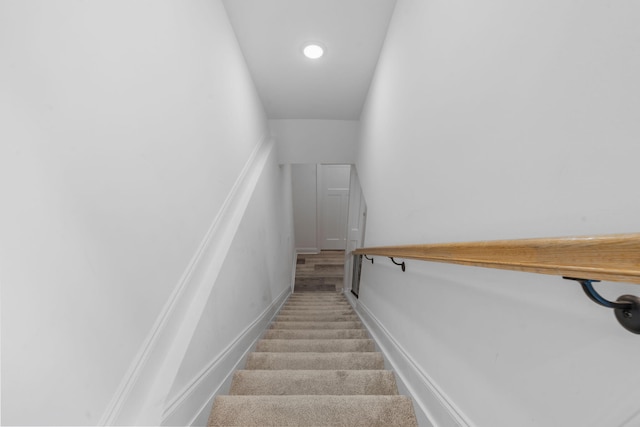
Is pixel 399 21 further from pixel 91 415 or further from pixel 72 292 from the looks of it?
pixel 91 415

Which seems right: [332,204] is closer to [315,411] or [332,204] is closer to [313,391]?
[313,391]

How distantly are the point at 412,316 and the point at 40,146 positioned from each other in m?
1.52

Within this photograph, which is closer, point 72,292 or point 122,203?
point 72,292

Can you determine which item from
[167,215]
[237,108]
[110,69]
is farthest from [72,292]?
[237,108]

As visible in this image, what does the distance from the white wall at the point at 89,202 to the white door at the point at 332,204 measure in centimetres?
541

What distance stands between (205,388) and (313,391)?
0.55 meters

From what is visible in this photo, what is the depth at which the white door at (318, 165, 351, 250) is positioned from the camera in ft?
21.7

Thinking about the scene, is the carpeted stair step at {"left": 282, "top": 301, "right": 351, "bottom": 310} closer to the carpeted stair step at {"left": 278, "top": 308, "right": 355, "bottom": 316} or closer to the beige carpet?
the carpeted stair step at {"left": 278, "top": 308, "right": 355, "bottom": 316}

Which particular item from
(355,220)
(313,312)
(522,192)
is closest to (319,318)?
(313,312)

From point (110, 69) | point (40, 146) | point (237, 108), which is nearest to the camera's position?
A: point (40, 146)

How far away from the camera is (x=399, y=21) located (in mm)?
1818

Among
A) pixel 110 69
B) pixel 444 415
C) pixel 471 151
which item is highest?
pixel 110 69

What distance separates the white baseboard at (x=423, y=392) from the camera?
3.04ft

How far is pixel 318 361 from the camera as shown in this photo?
5.47ft
